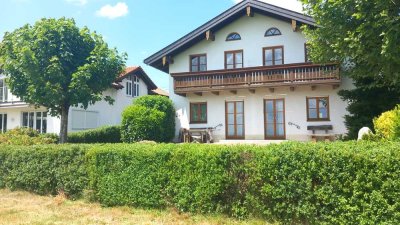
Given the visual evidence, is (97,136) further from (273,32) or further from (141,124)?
(273,32)

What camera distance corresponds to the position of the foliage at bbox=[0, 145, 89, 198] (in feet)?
31.1

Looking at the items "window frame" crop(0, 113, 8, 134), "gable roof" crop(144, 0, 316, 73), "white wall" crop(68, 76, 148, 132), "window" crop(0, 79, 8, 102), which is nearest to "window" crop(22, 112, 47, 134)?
"window" crop(0, 79, 8, 102)

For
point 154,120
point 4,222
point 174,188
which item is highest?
point 154,120

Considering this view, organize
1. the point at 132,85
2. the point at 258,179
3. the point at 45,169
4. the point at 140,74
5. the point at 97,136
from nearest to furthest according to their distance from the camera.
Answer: the point at 258,179 → the point at 45,169 → the point at 97,136 → the point at 132,85 → the point at 140,74

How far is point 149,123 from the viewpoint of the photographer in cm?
1820

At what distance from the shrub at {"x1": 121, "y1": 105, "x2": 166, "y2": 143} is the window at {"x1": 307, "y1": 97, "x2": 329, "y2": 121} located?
846 centimetres

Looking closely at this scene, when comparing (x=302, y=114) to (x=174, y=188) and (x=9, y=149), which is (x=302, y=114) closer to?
(x=174, y=188)

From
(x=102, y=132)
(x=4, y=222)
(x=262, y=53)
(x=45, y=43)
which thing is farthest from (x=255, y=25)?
(x=4, y=222)

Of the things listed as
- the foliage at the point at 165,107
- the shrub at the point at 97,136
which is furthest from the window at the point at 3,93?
the foliage at the point at 165,107

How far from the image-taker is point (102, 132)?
24.7 metres

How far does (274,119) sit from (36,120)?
20.9m

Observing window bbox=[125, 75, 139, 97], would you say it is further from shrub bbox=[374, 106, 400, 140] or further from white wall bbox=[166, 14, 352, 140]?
shrub bbox=[374, 106, 400, 140]

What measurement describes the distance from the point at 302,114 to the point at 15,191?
14.6 metres

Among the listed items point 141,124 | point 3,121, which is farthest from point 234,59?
point 3,121
